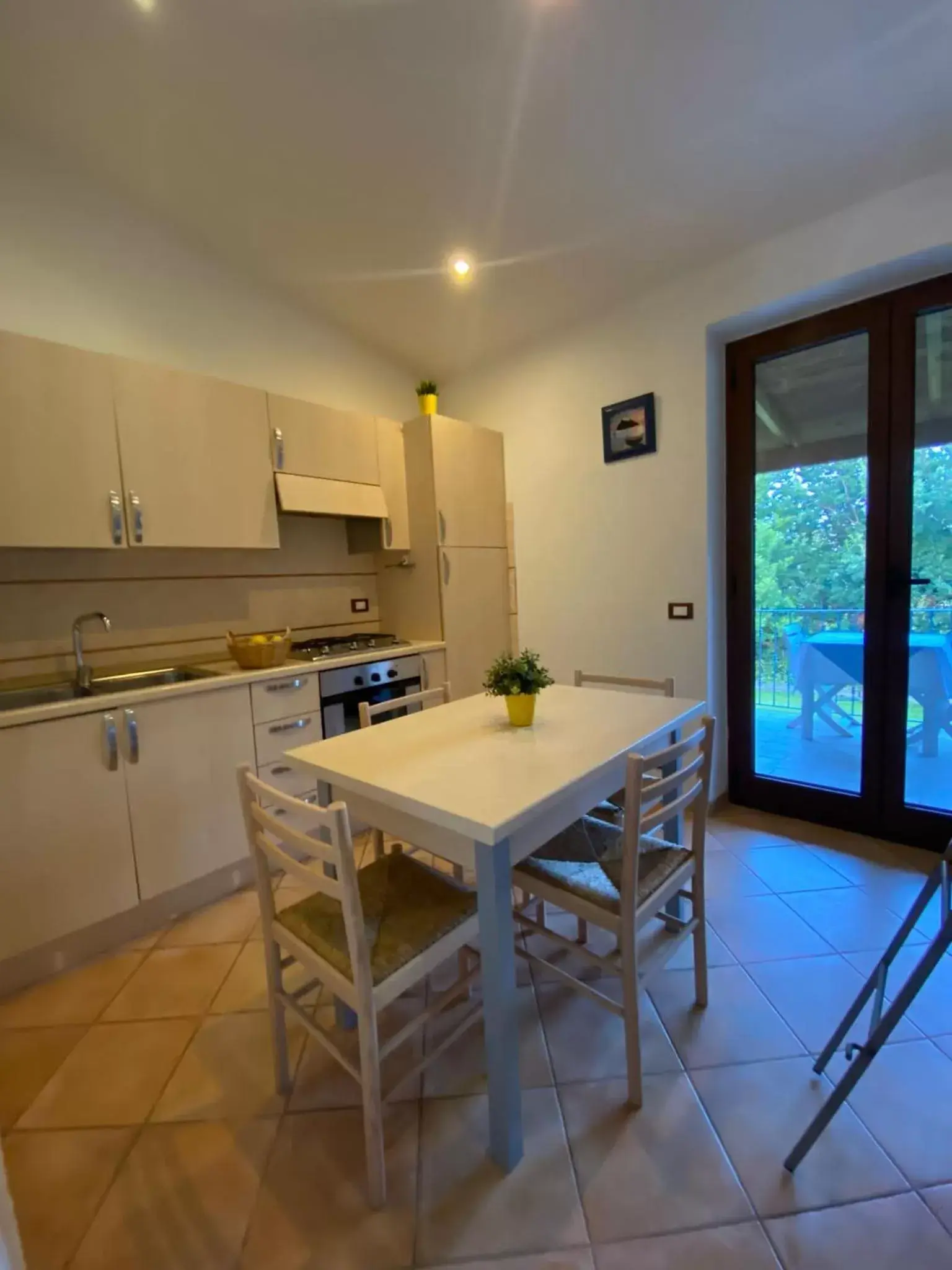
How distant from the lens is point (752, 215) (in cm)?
211

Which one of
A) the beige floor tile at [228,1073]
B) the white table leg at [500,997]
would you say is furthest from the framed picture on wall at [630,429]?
the beige floor tile at [228,1073]

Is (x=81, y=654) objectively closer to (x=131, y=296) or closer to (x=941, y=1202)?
(x=131, y=296)

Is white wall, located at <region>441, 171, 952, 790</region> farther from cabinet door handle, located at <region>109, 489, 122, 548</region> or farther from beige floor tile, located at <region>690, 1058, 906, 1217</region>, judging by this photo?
cabinet door handle, located at <region>109, 489, 122, 548</region>

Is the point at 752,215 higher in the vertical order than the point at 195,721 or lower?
higher

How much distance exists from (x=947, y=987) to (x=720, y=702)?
4.46 ft

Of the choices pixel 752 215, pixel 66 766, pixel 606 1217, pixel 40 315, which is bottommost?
pixel 606 1217

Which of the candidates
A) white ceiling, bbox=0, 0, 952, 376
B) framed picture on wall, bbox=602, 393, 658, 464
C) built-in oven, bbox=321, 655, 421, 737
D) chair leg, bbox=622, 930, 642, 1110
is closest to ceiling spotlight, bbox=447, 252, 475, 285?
white ceiling, bbox=0, 0, 952, 376

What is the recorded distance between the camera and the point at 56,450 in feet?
6.10

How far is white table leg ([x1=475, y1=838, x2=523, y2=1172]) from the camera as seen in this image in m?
1.06

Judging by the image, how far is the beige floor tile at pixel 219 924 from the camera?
76.7 inches

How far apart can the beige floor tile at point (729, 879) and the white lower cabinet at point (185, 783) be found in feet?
6.28

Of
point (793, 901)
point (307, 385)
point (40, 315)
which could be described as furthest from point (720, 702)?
point (40, 315)

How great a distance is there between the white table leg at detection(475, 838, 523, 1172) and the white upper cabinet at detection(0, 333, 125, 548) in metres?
1.86

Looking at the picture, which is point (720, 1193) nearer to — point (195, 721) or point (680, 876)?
point (680, 876)
